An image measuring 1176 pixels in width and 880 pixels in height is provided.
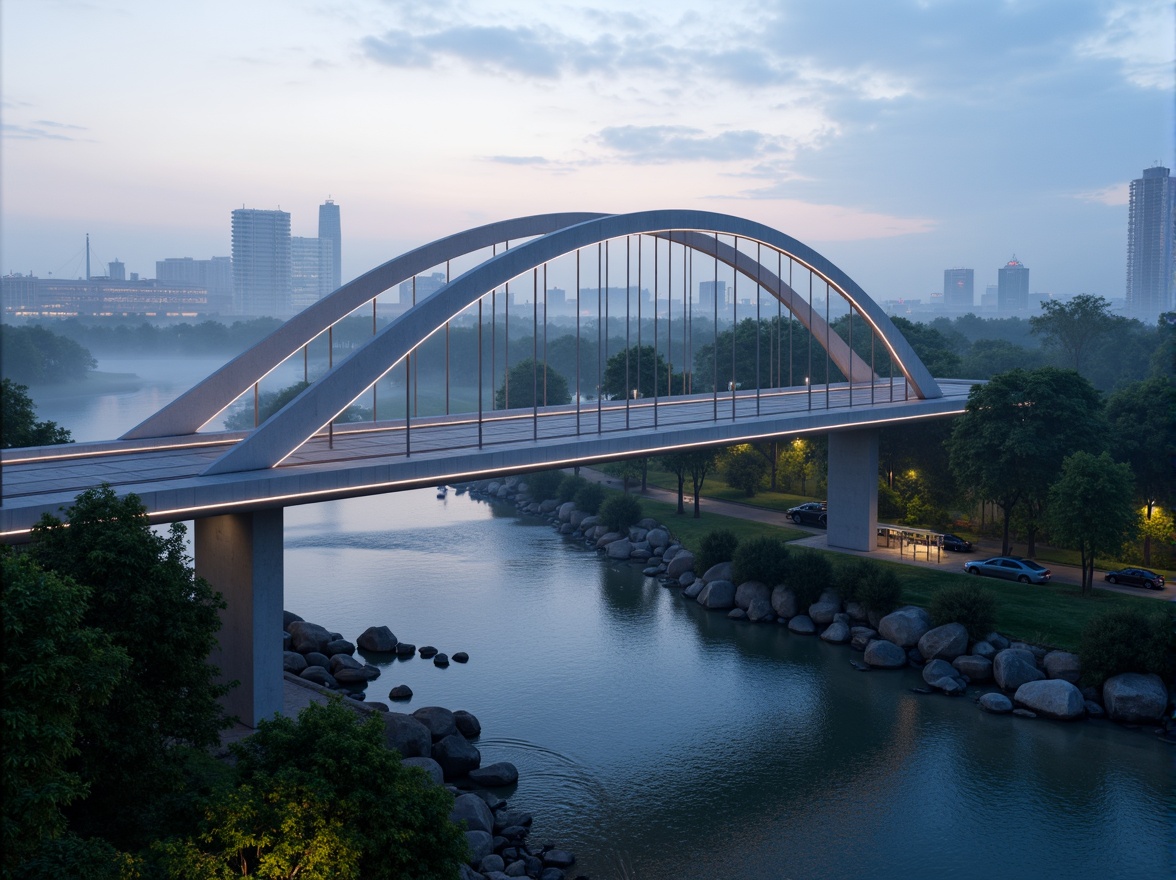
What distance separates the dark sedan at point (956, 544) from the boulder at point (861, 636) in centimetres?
987

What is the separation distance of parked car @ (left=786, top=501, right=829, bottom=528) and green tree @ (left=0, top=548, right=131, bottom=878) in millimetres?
40659

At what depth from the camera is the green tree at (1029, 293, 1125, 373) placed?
92.7 m

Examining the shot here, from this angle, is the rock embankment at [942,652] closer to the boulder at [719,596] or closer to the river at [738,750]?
the boulder at [719,596]

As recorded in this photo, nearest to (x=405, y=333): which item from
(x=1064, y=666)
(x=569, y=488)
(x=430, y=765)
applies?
(x=430, y=765)

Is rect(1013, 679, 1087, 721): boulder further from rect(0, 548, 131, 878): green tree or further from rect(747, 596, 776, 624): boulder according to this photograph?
rect(0, 548, 131, 878): green tree

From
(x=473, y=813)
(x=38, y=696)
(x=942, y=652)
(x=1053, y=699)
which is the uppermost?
(x=38, y=696)

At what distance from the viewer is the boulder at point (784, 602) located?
38.6 meters

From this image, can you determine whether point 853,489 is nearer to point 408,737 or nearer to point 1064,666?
point 1064,666

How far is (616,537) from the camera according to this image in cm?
5078

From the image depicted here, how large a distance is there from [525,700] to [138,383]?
448 ft

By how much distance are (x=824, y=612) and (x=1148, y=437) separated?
18.3 meters

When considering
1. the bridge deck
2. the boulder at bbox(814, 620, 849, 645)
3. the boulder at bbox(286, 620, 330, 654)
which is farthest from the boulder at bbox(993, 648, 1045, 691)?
the boulder at bbox(286, 620, 330, 654)

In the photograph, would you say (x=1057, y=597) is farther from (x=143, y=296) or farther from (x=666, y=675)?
(x=143, y=296)

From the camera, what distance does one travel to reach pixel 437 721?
26422 millimetres
